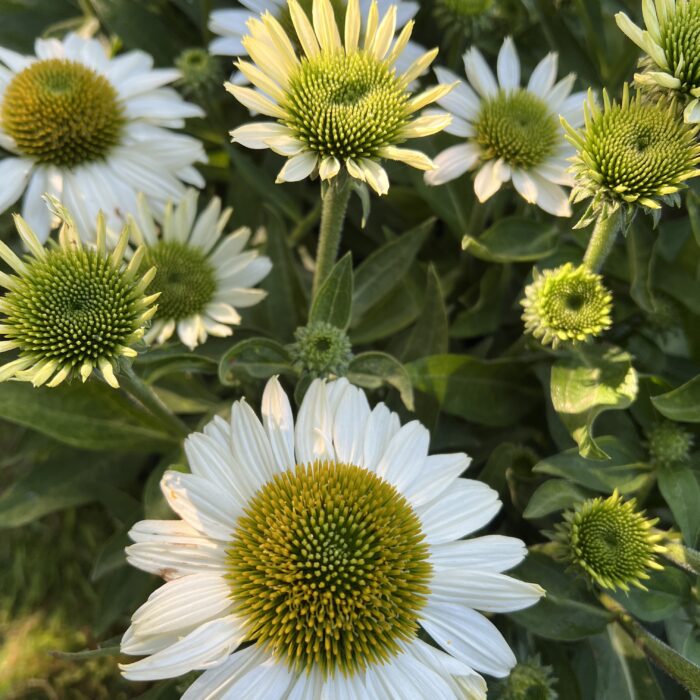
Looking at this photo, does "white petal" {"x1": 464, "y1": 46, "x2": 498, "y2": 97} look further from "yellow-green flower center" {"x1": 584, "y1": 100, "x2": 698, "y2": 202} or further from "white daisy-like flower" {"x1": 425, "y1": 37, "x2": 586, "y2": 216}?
"yellow-green flower center" {"x1": 584, "y1": 100, "x2": 698, "y2": 202}

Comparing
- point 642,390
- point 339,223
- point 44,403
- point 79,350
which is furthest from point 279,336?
point 642,390

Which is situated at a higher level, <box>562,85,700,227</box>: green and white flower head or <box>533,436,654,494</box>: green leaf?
<box>562,85,700,227</box>: green and white flower head

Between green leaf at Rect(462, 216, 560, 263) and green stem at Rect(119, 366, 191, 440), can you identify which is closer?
green stem at Rect(119, 366, 191, 440)

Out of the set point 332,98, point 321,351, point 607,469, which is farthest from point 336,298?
point 607,469

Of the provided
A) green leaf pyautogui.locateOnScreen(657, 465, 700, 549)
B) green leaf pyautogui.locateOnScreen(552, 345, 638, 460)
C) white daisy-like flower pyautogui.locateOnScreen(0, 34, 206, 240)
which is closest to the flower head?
green leaf pyautogui.locateOnScreen(657, 465, 700, 549)

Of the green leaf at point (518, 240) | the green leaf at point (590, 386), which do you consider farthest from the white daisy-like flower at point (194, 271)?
the green leaf at point (590, 386)

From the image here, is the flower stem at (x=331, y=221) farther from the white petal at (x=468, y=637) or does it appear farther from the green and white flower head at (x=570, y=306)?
the white petal at (x=468, y=637)

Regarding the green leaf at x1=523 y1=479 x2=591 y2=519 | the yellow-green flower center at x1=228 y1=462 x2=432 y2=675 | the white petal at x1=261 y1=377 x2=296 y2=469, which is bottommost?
the yellow-green flower center at x1=228 y1=462 x2=432 y2=675
